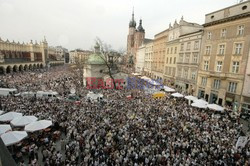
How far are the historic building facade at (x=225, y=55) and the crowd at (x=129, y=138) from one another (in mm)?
6005

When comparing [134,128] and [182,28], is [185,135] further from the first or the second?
[182,28]

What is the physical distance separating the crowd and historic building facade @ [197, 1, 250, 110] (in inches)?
236

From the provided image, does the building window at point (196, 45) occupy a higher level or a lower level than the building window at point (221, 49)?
higher

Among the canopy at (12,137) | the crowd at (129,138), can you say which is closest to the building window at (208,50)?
the crowd at (129,138)

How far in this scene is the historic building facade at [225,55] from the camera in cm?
2120

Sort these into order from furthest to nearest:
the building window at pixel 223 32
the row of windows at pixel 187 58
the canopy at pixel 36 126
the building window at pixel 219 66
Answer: the row of windows at pixel 187 58
the building window at pixel 219 66
the building window at pixel 223 32
the canopy at pixel 36 126

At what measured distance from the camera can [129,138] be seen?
12.3 m

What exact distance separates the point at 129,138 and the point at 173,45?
1283 inches

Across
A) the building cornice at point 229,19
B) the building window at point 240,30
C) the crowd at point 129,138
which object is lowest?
the crowd at point 129,138

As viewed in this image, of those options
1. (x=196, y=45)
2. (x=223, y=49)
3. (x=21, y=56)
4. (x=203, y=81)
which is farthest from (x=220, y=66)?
(x=21, y=56)

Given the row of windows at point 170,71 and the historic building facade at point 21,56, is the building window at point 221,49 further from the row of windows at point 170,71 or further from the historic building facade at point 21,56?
the historic building facade at point 21,56

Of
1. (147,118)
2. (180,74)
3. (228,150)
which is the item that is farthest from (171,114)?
(180,74)

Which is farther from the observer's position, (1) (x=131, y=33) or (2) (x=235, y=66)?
(1) (x=131, y=33)

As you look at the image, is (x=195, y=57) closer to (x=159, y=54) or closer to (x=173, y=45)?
(x=173, y=45)
